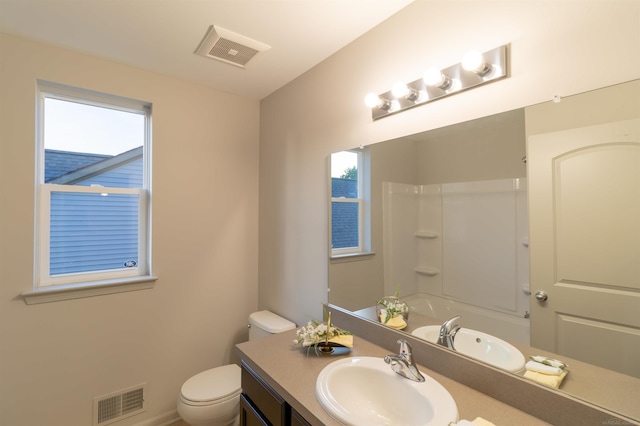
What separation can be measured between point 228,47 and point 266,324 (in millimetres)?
1810

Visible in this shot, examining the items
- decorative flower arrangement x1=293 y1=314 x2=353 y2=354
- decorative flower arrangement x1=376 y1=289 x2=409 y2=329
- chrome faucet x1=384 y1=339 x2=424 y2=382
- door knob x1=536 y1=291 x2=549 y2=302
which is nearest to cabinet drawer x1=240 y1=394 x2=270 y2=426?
decorative flower arrangement x1=293 y1=314 x2=353 y2=354

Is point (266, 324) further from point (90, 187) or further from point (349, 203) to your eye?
point (90, 187)

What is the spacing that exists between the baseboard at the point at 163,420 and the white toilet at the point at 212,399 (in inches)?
20.0

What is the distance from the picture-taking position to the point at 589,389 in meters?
0.86

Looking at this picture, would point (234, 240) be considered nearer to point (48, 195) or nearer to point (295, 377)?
point (48, 195)

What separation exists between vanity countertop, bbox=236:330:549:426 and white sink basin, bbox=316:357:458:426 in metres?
0.04

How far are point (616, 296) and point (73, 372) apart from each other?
8.73 ft

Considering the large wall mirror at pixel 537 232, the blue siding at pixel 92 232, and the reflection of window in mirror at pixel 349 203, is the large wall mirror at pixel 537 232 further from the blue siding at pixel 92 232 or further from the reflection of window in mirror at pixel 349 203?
the blue siding at pixel 92 232

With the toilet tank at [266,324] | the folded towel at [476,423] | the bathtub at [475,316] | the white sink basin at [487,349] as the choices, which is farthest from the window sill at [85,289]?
the folded towel at [476,423]

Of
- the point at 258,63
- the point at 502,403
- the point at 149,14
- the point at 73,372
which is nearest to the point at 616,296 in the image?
the point at 502,403

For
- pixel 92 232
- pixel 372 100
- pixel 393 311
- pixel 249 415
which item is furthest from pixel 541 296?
pixel 92 232

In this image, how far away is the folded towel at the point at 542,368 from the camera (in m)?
0.92

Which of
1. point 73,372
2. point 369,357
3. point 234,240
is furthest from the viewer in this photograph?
point 234,240

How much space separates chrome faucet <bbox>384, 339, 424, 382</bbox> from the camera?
1.08 meters
